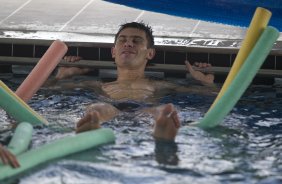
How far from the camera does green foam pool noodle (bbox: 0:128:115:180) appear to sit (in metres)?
3.36

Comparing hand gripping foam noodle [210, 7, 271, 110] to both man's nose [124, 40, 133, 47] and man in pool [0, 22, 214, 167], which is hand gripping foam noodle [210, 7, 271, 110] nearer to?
man in pool [0, 22, 214, 167]

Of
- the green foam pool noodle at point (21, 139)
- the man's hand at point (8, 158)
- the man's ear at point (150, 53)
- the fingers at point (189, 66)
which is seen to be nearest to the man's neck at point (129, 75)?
the man's ear at point (150, 53)

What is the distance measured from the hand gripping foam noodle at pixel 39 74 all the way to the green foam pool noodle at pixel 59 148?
0.90m

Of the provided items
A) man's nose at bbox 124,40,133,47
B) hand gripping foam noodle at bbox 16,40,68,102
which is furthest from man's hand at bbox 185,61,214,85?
hand gripping foam noodle at bbox 16,40,68,102

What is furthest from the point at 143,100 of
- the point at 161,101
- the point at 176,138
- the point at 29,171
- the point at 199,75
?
the point at 29,171

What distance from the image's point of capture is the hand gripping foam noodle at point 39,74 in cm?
455

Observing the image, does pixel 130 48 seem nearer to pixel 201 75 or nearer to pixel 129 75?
pixel 129 75

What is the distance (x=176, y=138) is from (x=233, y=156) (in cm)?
39

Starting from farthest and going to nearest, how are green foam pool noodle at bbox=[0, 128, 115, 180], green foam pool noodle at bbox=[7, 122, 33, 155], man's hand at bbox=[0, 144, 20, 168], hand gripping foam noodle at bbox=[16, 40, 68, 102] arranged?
hand gripping foam noodle at bbox=[16, 40, 68, 102] < green foam pool noodle at bbox=[7, 122, 33, 155] < green foam pool noodle at bbox=[0, 128, 115, 180] < man's hand at bbox=[0, 144, 20, 168]

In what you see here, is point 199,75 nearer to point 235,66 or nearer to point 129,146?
point 235,66

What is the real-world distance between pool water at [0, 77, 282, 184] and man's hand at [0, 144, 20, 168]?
7cm

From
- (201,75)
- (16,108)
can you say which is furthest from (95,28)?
(16,108)

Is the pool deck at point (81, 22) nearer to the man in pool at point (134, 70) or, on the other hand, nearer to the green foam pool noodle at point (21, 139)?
the man in pool at point (134, 70)

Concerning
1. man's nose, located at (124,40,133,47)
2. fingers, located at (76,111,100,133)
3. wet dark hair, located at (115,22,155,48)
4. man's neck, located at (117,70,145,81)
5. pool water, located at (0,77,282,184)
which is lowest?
Result: pool water, located at (0,77,282,184)
